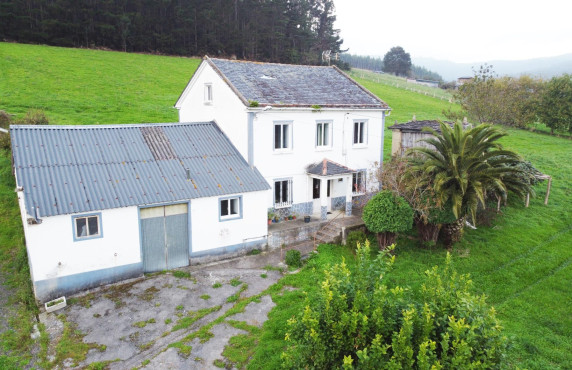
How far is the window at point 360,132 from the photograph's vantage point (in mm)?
23547

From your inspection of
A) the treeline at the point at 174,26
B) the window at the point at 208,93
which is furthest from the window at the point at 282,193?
the treeline at the point at 174,26

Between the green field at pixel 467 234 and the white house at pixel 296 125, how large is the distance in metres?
4.43

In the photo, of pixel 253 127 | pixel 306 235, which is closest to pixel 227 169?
pixel 253 127

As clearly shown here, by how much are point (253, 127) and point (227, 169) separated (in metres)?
2.43

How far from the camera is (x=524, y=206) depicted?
23641 millimetres

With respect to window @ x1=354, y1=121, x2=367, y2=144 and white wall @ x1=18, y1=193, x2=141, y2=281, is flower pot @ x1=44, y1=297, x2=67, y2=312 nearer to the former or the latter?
white wall @ x1=18, y1=193, x2=141, y2=281

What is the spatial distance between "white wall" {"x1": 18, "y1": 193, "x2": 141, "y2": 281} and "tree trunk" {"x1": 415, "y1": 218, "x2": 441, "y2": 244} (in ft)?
41.5

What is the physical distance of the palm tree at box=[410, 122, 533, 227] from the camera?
17453 millimetres

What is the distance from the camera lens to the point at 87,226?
15.2 metres

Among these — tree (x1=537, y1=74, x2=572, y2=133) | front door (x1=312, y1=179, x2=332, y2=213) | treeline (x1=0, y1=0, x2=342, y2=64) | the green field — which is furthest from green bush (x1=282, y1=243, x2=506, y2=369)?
treeline (x1=0, y1=0, x2=342, y2=64)

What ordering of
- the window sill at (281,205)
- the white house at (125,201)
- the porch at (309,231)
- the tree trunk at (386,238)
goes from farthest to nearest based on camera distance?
the window sill at (281,205), the porch at (309,231), the tree trunk at (386,238), the white house at (125,201)

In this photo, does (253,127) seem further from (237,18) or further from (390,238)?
(237,18)

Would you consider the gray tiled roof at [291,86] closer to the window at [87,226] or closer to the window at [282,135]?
the window at [282,135]

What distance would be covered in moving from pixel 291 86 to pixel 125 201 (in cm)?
1126
